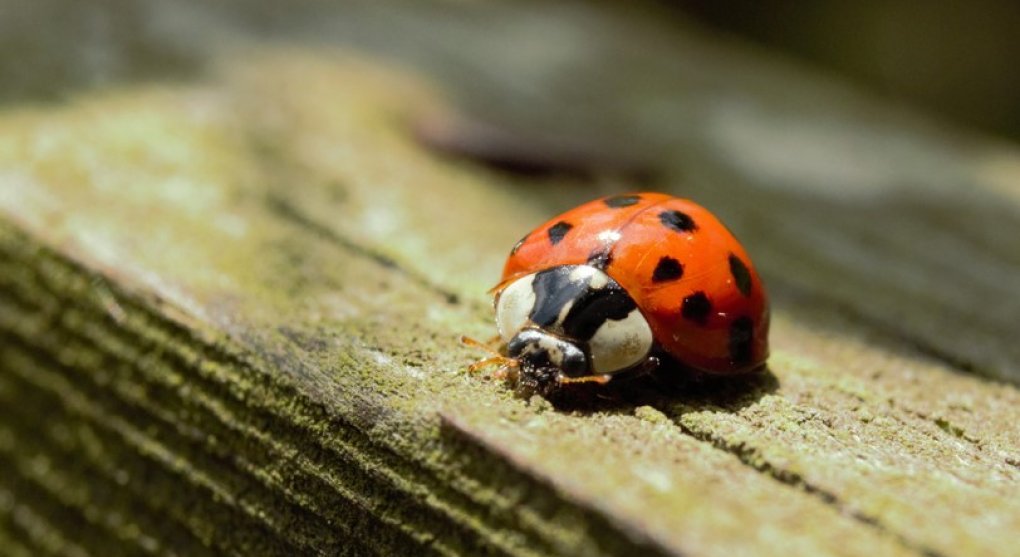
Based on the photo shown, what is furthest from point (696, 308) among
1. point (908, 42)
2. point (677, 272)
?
point (908, 42)

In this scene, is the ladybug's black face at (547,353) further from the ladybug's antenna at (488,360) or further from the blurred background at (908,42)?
the blurred background at (908,42)

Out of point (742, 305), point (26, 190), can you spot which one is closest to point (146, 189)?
point (26, 190)

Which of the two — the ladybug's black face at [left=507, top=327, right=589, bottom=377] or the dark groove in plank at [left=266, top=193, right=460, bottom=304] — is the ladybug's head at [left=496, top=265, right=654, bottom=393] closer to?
the ladybug's black face at [left=507, top=327, right=589, bottom=377]

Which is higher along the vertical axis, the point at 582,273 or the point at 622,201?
the point at 622,201

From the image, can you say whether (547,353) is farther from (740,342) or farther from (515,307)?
(740,342)

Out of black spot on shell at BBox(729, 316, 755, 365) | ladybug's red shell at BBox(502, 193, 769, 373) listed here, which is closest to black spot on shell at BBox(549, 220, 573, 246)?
ladybug's red shell at BBox(502, 193, 769, 373)
